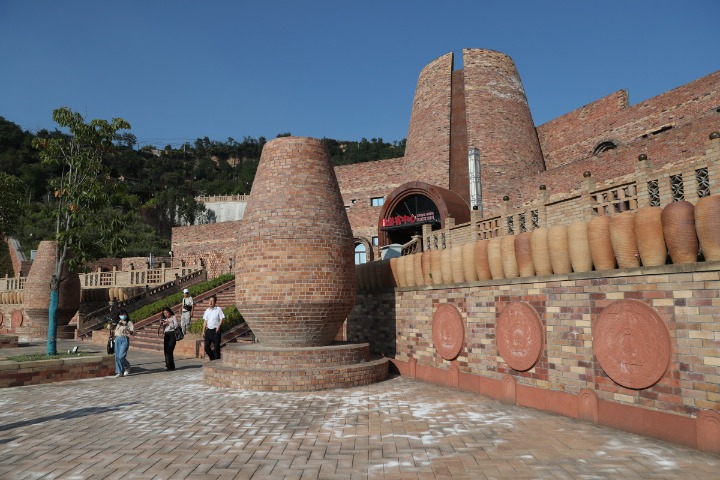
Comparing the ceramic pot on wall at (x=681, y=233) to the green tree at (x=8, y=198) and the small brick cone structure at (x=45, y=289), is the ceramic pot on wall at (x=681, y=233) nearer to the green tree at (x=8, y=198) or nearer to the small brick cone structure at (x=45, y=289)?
the small brick cone structure at (x=45, y=289)

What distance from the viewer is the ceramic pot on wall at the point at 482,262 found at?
320 inches

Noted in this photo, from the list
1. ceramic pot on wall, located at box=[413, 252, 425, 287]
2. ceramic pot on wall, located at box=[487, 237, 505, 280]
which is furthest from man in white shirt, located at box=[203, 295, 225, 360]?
ceramic pot on wall, located at box=[487, 237, 505, 280]

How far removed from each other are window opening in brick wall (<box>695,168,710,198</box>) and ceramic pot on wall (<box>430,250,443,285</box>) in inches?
168

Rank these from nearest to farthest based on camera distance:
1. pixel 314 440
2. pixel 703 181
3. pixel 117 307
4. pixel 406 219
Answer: pixel 314 440 → pixel 703 181 → pixel 117 307 → pixel 406 219

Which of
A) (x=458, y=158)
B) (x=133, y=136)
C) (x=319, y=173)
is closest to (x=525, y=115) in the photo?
(x=458, y=158)

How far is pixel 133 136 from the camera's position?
88250mm

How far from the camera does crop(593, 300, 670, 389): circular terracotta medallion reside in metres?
5.36

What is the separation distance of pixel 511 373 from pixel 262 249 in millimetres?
4754

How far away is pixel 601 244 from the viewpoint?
612 cm

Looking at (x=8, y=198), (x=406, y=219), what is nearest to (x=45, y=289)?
(x=8, y=198)

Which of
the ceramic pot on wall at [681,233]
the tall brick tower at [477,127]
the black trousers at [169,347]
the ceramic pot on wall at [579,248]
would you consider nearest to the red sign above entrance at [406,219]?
the tall brick tower at [477,127]

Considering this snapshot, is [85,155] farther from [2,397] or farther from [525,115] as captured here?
[525,115]

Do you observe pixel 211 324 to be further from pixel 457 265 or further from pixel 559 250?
pixel 559 250

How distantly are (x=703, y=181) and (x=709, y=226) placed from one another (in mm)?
1390
